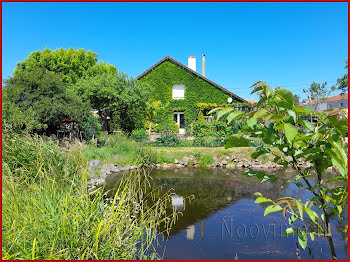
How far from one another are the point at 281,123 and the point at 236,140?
0.24 m

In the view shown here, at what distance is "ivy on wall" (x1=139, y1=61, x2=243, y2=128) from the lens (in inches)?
949

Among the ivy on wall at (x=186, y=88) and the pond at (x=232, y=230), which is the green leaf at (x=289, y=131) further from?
the ivy on wall at (x=186, y=88)

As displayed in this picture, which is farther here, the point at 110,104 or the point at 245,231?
the point at 110,104

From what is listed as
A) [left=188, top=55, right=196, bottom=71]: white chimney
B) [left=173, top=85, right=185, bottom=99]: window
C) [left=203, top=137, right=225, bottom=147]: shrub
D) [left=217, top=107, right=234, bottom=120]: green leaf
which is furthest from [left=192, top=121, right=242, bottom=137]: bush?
[left=217, top=107, right=234, bottom=120]: green leaf

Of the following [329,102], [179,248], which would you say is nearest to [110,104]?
[179,248]

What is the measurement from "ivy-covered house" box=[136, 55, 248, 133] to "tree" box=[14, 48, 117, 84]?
8.46 metres

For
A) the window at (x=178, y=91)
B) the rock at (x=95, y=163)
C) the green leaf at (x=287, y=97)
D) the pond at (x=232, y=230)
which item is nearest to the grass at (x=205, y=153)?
the rock at (x=95, y=163)

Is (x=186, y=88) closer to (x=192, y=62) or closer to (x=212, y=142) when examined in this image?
(x=192, y=62)

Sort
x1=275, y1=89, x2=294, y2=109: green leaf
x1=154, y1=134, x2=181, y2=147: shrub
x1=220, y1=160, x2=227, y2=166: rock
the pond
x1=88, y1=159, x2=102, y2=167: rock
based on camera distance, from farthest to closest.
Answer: x1=154, y1=134, x2=181, y2=147: shrub < x1=220, y1=160, x2=227, y2=166: rock < x1=88, y1=159, x2=102, y2=167: rock < the pond < x1=275, y1=89, x2=294, y2=109: green leaf

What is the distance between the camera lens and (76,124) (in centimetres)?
1600

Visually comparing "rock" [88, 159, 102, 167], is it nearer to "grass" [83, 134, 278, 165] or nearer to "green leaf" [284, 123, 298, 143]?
"grass" [83, 134, 278, 165]

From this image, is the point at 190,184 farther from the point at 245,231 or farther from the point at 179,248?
the point at 179,248

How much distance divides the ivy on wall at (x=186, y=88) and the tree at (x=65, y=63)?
8494 mm

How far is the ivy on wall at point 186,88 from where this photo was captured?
79.1ft
